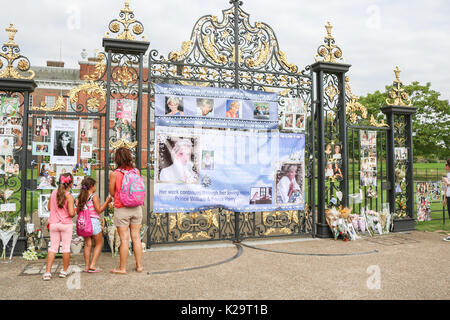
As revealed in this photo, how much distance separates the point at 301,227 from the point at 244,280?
3506 mm

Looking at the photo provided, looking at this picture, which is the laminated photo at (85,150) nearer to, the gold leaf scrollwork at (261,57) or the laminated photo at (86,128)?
the laminated photo at (86,128)

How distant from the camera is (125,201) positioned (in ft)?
16.3

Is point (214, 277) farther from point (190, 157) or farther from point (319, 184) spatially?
point (319, 184)

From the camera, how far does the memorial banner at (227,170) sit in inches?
265

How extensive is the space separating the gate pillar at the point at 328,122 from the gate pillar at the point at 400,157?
151 cm

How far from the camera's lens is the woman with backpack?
16.3 ft

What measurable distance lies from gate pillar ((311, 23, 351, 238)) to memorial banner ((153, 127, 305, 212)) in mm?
475

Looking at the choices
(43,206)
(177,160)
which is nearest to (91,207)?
(43,206)

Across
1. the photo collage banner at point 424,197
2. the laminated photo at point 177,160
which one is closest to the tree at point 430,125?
the photo collage banner at point 424,197

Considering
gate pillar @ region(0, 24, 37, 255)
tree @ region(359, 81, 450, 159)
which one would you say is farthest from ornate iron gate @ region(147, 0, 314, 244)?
tree @ region(359, 81, 450, 159)

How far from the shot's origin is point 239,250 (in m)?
6.57

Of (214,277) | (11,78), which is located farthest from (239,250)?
(11,78)

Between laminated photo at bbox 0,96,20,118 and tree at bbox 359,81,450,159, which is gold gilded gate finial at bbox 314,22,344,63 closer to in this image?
laminated photo at bbox 0,96,20,118

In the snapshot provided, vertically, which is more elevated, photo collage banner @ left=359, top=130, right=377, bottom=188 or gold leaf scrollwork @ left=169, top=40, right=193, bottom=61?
gold leaf scrollwork @ left=169, top=40, right=193, bottom=61
